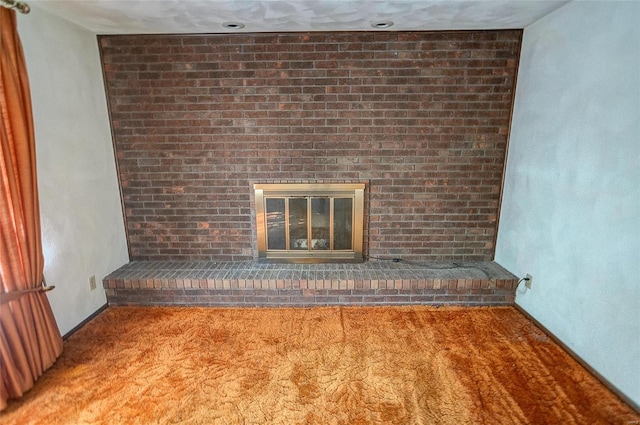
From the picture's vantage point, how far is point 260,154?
9.16 feet

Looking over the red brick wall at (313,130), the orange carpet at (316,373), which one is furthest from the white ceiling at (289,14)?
the orange carpet at (316,373)

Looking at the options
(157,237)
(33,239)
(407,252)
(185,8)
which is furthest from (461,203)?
(33,239)

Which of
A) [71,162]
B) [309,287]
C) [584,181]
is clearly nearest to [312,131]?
[309,287]

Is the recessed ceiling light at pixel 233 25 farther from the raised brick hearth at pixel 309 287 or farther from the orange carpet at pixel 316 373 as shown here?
the orange carpet at pixel 316 373

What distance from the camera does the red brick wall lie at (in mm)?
2602

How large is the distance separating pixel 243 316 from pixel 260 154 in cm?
137

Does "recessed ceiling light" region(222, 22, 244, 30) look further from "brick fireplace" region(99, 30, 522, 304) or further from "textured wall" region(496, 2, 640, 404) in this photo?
"textured wall" region(496, 2, 640, 404)

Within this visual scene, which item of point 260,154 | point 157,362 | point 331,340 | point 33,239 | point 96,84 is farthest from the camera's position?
point 260,154

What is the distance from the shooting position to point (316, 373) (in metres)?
1.94

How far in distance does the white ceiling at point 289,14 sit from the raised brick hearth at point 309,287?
6.37 ft

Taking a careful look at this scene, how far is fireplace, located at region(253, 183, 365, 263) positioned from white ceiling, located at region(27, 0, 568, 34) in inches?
49.5

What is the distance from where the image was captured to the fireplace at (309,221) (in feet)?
9.34

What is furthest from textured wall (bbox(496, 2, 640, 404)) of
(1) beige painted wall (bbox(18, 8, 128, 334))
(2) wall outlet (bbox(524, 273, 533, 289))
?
(1) beige painted wall (bbox(18, 8, 128, 334))

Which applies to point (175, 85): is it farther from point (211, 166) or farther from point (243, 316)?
point (243, 316)
